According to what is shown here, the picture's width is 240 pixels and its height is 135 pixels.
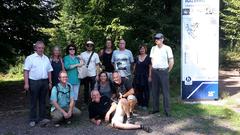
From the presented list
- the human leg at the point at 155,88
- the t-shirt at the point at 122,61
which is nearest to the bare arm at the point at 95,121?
the t-shirt at the point at 122,61

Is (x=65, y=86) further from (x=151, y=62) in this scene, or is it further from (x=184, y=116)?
(x=184, y=116)

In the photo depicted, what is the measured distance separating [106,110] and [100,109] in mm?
136

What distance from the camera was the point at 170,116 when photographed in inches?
389

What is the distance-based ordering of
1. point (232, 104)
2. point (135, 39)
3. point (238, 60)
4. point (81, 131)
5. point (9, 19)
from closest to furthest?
point (81, 131) → point (232, 104) → point (9, 19) → point (135, 39) → point (238, 60)

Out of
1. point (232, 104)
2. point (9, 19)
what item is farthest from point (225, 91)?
point (9, 19)

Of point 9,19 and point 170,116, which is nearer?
point 170,116

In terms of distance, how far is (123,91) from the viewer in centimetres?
971

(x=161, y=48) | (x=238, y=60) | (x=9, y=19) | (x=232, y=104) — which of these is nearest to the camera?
(x=161, y=48)

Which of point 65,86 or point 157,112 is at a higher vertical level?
point 65,86

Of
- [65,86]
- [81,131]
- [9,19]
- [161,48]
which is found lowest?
[81,131]

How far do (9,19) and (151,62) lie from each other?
17.4 ft

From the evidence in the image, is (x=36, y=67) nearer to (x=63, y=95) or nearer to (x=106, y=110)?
(x=63, y=95)

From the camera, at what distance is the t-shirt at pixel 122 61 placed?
1017cm

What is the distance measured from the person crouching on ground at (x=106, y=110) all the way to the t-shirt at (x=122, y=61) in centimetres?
108
